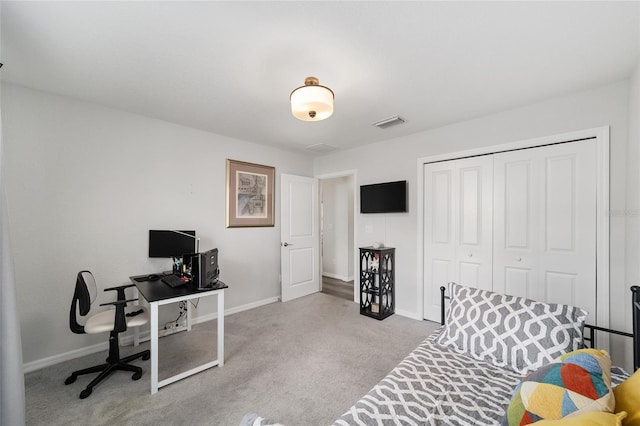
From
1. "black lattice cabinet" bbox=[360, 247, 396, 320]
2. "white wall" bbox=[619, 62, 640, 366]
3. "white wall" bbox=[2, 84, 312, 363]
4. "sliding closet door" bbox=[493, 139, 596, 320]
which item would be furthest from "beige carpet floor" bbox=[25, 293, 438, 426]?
"white wall" bbox=[619, 62, 640, 366]

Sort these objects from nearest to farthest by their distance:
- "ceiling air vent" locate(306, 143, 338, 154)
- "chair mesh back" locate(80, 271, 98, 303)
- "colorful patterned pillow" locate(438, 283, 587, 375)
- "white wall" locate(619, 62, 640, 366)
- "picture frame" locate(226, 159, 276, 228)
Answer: "colorful patterned pillow" locate(438, 283, 587, 375), "white wall" locate(619, 62, 640, 366), "chair mesh back" locate(80, 271, 98, 303), "picture frame" locate(226, 159, 276, 228), "ceiling air vent" locate(306, 143, 338, 154)

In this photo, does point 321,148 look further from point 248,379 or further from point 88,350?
point 88,350

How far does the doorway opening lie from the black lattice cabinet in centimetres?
185

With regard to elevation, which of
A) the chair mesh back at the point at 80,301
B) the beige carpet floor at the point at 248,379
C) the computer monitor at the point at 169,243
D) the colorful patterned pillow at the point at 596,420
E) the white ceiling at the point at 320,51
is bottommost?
the beige carpet floor at the point at 248,379

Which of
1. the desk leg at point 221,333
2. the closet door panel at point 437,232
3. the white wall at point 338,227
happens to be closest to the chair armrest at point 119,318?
the desk leg at point 221,333

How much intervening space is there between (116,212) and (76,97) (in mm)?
1201

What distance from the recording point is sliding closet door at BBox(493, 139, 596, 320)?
7.73 ft

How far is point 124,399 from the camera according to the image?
6.37ft

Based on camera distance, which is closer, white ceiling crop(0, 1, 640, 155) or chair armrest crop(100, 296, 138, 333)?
white ceiling crop(0, 1, 640, 155)

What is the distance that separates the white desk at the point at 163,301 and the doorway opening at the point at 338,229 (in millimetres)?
3406

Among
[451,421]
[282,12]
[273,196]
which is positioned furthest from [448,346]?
[273,196]

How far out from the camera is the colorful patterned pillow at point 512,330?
4.63 feet

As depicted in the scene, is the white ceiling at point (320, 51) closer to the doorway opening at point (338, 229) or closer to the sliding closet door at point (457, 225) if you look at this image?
the sliding closet door at point (457, 225)

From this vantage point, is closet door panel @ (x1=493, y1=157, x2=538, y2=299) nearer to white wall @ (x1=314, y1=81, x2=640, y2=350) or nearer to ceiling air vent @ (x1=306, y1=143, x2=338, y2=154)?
white wall @ (x1=314, y1=81, x2=640, y2=350)
